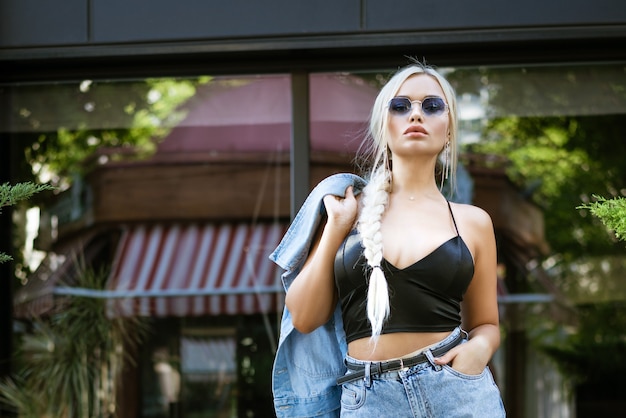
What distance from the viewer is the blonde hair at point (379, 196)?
256 centimetres

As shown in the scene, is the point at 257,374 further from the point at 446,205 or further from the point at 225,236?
the point at 446,205

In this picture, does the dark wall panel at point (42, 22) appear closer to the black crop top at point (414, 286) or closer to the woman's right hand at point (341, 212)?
the woman's right hand at point (341, 212)

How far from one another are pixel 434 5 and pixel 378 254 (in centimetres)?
187

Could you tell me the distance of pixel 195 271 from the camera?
6023 millimetres

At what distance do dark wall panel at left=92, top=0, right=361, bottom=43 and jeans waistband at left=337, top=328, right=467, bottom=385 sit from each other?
191cm

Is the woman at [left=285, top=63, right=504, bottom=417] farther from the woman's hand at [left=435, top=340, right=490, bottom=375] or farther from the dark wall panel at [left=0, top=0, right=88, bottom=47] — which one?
the dark wall panel at [left=0, top=0, right=88, bottom=47]

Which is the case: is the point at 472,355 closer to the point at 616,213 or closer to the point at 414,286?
the point at 414,286

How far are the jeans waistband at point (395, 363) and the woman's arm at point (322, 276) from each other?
198 mm

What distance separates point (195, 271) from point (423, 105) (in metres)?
3.51

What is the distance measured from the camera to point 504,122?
541 centimetres

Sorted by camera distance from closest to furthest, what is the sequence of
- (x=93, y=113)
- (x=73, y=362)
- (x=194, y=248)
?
(x=93, y=113), (x=73, y=362), (x=194, y=248)

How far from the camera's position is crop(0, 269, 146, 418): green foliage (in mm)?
5055

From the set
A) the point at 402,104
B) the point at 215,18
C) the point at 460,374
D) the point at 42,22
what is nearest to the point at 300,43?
the point at 215,18

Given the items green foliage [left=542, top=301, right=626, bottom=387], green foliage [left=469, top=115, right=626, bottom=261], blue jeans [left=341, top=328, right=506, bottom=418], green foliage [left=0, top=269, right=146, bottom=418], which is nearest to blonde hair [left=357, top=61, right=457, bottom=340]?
blue jeans [left=341, top=328, right=506, bottom=418]
